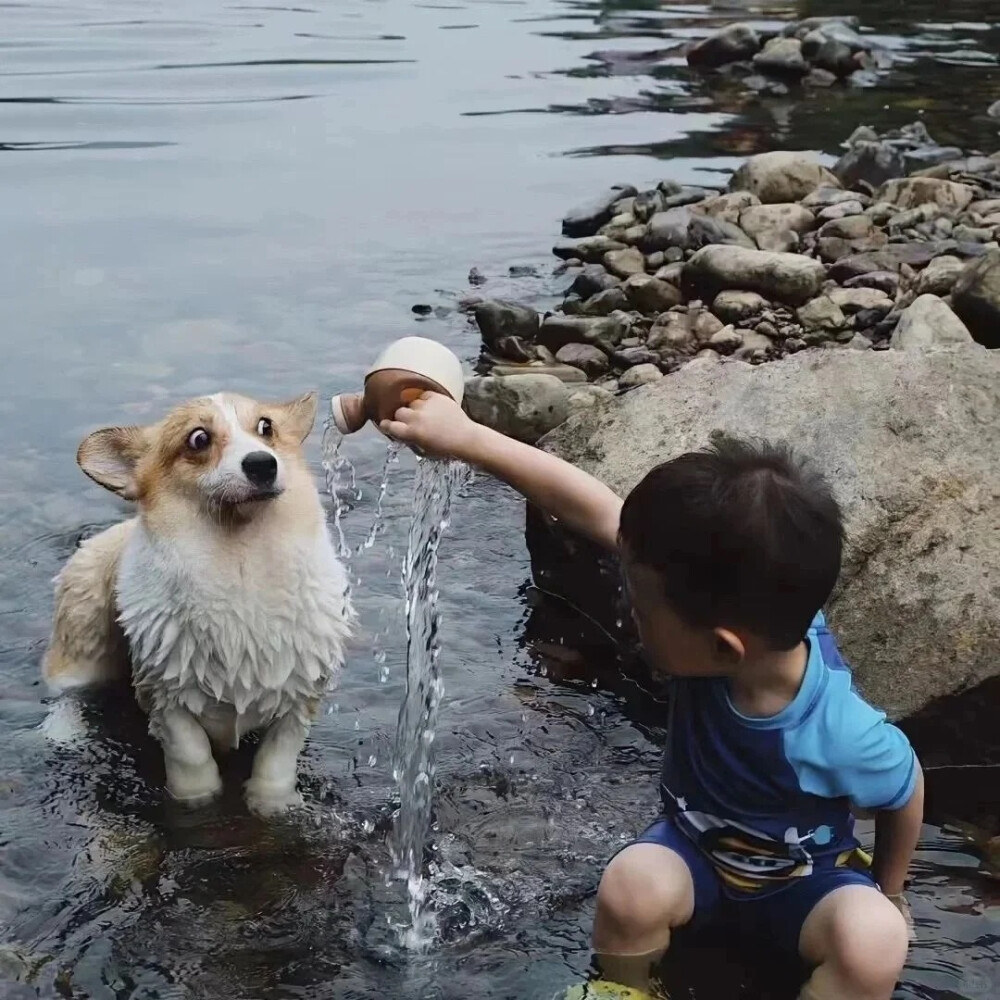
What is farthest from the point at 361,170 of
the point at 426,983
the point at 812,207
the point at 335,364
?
the point at 426,983

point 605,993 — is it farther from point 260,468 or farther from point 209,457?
point 209,457

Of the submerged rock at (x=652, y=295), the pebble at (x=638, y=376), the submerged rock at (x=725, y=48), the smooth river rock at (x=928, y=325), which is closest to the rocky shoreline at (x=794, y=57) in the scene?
the submerged rock at (x=725, y=48)

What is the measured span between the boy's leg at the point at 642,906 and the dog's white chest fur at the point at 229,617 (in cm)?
133

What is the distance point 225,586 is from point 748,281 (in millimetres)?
6051

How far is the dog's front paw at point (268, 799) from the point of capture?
4727mm

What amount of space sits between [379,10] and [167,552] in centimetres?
2336

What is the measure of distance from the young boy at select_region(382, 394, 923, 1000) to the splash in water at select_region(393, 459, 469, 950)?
553mm

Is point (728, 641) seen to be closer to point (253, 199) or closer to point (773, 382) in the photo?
point (773, 382)

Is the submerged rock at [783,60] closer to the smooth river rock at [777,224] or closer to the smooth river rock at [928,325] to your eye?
the smooth river rock at [777,224]

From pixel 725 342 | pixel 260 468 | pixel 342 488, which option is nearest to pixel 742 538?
pixel 260 468

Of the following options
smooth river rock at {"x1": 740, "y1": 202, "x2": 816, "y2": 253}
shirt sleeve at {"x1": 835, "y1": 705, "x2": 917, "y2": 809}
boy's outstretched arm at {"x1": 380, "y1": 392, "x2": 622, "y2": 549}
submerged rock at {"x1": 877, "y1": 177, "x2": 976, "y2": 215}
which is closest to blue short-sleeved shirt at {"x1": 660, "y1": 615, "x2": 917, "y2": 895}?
shirt sleeve at {"x1": 835, "y1": 705, "x2": 917, "y2": 809}

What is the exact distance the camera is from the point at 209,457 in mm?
4500

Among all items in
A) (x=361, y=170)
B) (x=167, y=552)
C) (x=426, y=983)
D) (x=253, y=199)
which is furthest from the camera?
(x=361, y=170)

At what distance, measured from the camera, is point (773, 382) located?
5832mm
